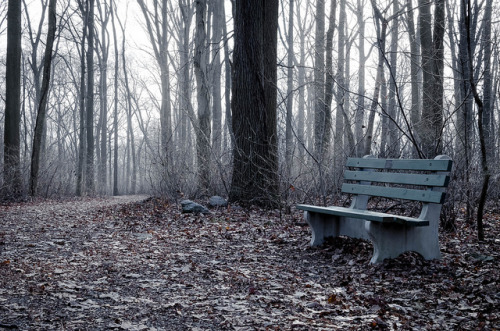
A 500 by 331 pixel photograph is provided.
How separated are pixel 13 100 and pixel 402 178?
36.6ft

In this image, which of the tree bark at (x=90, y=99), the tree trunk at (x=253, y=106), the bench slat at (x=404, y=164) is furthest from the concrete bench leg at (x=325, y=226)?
the tree bark at (x=90, y=99)

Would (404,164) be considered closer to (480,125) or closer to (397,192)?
(397,192)

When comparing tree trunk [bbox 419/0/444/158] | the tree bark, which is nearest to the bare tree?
the tree bark

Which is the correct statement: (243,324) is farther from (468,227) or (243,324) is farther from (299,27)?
(299,27)

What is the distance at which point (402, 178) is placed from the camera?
4.66 meters

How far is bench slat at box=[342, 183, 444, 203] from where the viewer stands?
14.0 ft

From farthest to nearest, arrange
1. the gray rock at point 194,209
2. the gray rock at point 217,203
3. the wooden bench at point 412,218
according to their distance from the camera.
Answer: the gray rock at point 217,203 → the gray rock at point 194,209 → the wooden bench at point 412,218

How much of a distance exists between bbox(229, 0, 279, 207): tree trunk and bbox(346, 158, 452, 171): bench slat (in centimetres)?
278

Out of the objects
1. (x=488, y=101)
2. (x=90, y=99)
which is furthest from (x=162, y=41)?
(x=488, y=101)

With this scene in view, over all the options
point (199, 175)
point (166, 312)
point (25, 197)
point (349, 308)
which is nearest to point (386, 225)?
point (349, 308)

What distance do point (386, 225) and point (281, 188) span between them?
3.77 m

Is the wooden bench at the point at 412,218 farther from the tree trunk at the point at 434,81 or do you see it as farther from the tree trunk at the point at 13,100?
the tree trunk at the point at 13,100

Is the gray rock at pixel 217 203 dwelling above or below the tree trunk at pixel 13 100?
below

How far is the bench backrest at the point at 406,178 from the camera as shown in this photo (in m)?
4.26
